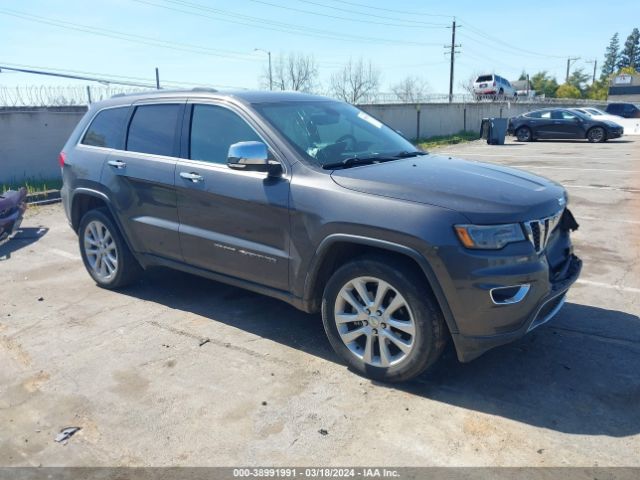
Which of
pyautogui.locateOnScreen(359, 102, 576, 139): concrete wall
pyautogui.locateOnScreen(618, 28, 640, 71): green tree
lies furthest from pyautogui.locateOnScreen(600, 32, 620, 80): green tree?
pyautogui.locateOnScreen(359, 102, 576, 139): concrete wall

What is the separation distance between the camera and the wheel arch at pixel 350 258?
10.8 ft

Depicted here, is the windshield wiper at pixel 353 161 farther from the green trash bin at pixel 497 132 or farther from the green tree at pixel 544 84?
the green tree at pixel 544 84

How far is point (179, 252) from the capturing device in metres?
4.71

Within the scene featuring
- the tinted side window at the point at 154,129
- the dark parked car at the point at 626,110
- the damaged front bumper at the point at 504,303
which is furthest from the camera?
the dark parked car at the point at 626,110

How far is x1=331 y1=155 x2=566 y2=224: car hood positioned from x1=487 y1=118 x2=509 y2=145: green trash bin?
65.2ft

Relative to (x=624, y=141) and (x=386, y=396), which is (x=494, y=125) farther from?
(x=386, y=396)

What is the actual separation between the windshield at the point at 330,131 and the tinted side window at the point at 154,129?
908 mm

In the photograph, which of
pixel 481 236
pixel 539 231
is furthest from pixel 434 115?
pixel 481 236

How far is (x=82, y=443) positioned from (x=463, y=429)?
2.12 metres

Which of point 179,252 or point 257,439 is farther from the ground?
point 179,252

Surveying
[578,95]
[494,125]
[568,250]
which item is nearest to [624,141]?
[494,125]

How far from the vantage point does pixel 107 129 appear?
5398mm

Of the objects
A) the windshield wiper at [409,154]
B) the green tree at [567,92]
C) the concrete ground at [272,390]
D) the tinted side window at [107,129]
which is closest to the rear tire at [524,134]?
the concrete ground at [272,390]

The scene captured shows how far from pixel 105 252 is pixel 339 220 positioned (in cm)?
292
